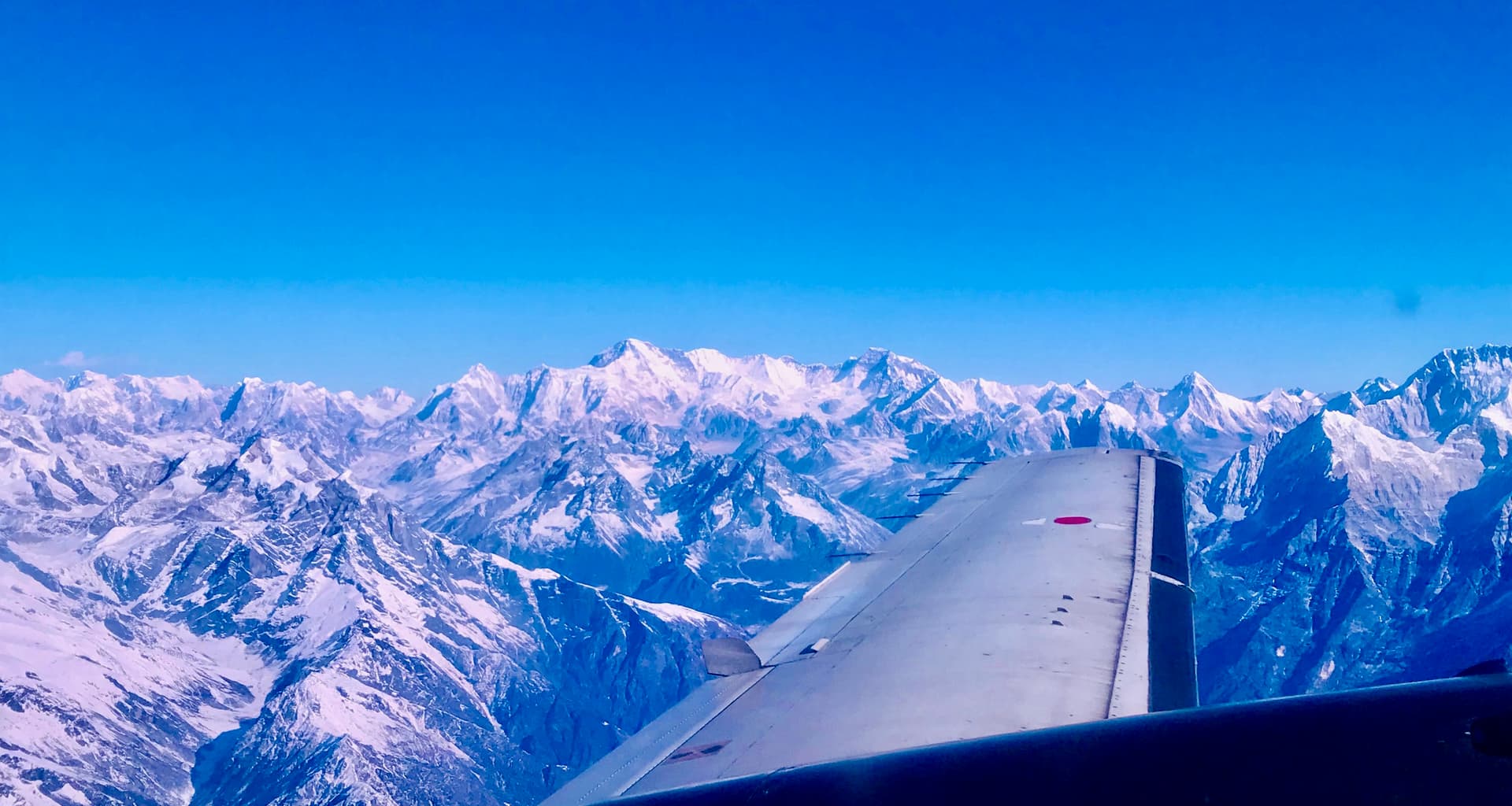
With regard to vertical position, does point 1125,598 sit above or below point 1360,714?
below

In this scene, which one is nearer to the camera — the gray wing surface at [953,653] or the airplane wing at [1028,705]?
the airplane wing at [1028,705]

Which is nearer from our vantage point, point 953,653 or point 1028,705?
point 1028,705

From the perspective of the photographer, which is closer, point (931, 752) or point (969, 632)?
point (931, 752)

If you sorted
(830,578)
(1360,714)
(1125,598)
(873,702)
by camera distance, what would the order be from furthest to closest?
(830,578) → (1125,598) → (873,702) → (1360,714)

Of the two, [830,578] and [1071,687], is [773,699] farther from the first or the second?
[830,578]

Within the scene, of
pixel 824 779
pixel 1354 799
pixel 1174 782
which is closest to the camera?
pixel 1354 799

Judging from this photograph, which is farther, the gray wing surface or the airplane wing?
the gray wing surface

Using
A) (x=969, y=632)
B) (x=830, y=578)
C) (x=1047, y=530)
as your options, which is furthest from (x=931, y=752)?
(x=1047, y=530)
